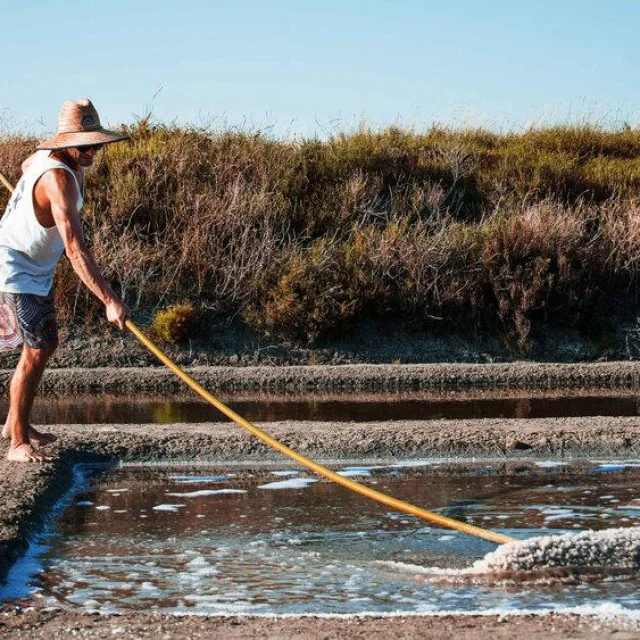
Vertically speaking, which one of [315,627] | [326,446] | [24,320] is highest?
[24,320]

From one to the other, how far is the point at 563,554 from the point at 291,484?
240cm

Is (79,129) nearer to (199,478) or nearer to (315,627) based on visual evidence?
(199,478)

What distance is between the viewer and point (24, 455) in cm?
709

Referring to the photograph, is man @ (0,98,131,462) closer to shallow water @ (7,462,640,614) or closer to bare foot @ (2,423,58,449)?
bare foot @ (2,423,58,449)

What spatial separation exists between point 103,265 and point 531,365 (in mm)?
5667

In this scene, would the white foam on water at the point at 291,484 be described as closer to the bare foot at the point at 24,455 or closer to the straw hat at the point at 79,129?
the bare foot at the point at 24,455

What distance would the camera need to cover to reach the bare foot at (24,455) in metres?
7.09

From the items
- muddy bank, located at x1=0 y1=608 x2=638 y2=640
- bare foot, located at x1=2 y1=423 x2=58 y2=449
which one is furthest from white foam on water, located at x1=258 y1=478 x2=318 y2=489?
muddy bank, located at x1=0 y1=608 x2=638 y2=640

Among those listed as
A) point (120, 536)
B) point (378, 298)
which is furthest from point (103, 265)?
point (120, 536)

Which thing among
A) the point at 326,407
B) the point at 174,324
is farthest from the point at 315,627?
the point at 174,324

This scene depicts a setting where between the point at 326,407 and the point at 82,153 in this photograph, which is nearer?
the point at 82,153

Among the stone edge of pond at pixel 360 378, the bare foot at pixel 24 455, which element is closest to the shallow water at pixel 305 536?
the bare foot at pixel 24 455

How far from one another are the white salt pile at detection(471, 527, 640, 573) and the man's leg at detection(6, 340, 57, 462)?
3.16 metres

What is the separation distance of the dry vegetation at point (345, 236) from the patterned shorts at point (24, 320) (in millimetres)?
8026
